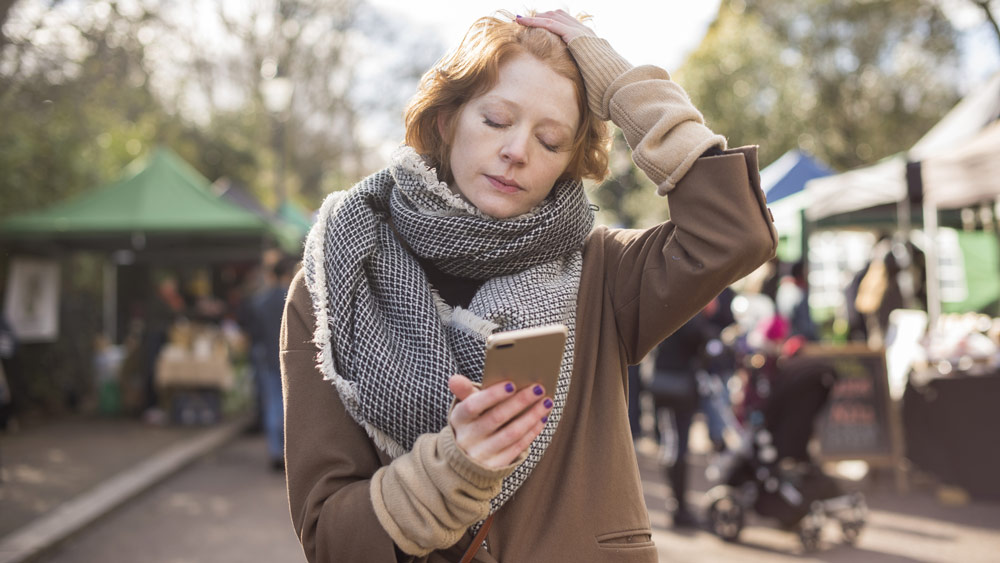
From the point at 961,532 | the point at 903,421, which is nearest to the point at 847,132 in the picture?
the point at 903,421

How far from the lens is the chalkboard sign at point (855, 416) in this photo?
791 cm

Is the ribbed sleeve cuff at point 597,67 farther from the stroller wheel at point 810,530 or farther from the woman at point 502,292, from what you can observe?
the stroller wheel at point 810,530

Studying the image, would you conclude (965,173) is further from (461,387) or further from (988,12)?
(988,12)

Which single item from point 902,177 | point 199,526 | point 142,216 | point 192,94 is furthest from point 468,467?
point 192,94

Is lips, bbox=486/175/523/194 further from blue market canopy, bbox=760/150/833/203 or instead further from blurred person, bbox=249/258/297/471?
blue market canopy, bbox=760/150/833/203

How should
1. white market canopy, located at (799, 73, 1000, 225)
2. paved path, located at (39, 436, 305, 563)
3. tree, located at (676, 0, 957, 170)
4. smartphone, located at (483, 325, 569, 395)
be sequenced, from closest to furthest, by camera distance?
smartphone, located at (483, 325, 569, 395), paved path, located at (39, 436, 305, 563), white market canopy, located at (799, 73, 1000, 225), tree, located at (676, 0, 957, 170)

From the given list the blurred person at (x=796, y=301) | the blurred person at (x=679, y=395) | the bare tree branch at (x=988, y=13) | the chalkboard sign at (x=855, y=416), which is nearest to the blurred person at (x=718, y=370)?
the blurred person at (x=679, y=395)

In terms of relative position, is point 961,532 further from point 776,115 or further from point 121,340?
point 776,115

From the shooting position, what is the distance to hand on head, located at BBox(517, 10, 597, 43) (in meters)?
1.78

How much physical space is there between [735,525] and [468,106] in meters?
5.24

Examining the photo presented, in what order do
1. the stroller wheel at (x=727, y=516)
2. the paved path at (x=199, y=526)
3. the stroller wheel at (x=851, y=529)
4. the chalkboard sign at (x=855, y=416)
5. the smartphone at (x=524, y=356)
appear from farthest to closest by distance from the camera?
the chalkboard sign at (x=855, y=416) → the stroller wheel at (x=727, y=516) → the stroller wheel at (x=851, y=529) → the paved path at (x=199, y=526) → the smartphone at (x=524, y=356)

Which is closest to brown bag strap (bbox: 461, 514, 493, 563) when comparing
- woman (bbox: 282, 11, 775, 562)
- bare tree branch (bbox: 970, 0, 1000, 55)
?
woman (bbox: 282, 11, 775, 562)

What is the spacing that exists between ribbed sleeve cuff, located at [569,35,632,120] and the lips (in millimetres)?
227

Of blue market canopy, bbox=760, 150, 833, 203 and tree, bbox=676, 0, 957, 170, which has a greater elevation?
tree, bbox=676, 0, 957, 170
